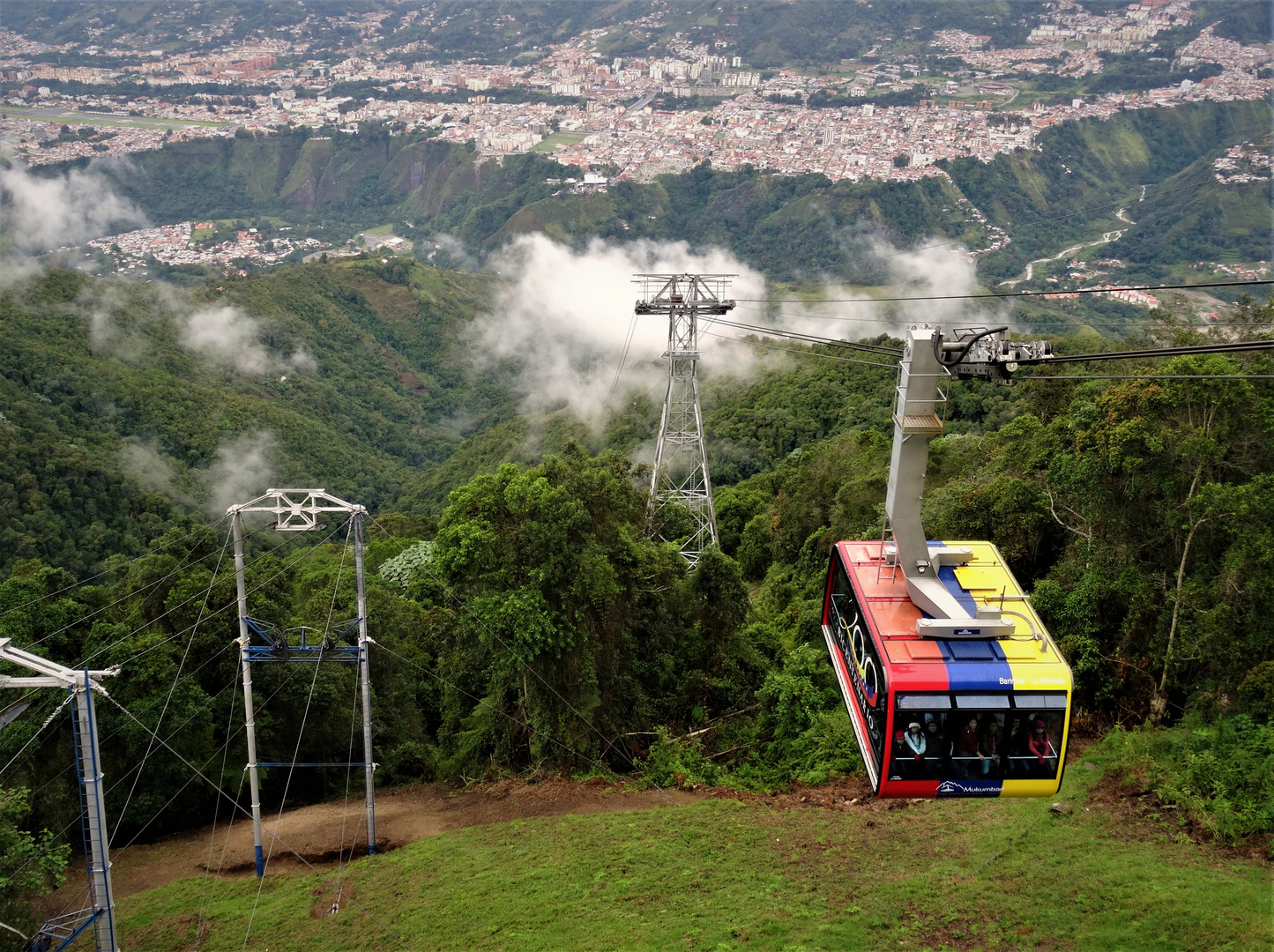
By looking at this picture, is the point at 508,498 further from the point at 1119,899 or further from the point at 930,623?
the point at 1119,899

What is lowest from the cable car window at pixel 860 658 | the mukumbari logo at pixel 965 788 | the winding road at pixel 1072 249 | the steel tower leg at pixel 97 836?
the steel tower leg at pixel 97 836

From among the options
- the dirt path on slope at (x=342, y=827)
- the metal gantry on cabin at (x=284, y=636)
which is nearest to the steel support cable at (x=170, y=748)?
the dirt path on slope at (x=342, y=827)

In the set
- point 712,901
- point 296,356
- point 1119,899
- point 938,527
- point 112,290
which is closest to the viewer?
point 1119,899

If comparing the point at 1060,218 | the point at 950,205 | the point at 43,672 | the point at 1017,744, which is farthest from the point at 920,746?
the point at 1060,218

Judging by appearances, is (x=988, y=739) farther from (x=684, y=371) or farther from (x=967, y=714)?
(x=684, y=371)

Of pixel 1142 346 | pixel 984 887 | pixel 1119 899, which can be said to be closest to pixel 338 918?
pixel 984 887

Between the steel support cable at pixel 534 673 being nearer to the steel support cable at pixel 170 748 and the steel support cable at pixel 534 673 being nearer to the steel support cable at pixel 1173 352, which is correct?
the steel support cable at pixel 170 748
